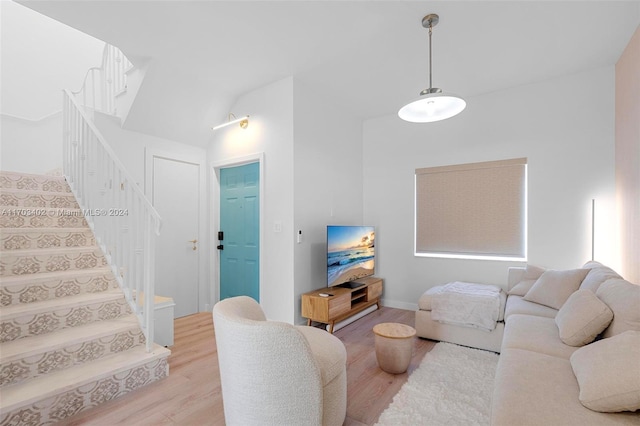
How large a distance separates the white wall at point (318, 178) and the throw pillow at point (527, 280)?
2122 millimetres

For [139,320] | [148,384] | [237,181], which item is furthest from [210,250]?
[148,384]

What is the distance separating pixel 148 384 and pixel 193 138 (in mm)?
3038

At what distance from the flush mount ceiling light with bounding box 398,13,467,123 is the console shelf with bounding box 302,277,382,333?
78.5 inches

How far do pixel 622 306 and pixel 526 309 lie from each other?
3.33ft

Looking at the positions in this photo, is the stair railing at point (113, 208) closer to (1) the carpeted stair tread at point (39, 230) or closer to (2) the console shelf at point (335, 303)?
(1) the carpeted stair tread at point (39, 230)

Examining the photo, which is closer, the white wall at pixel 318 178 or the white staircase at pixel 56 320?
the white staircase at pixel 56 320

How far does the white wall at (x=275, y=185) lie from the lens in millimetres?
3336

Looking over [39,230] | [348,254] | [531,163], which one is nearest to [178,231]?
[39,230]

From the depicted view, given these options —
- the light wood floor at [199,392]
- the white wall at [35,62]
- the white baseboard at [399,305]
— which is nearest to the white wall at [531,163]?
the white baseboard at [399,305]

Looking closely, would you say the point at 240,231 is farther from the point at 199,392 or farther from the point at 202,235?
the point at 199,392

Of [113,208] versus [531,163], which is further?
[531,163]

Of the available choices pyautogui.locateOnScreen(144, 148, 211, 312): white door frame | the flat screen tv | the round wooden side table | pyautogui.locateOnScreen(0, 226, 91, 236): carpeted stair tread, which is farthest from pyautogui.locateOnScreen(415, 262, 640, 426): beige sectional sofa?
pyautogui.locateOnScreen(0, 226, 91, 236): carpeted stair tread

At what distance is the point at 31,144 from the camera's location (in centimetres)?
367

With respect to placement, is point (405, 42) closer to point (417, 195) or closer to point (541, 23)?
point (541, 23)
